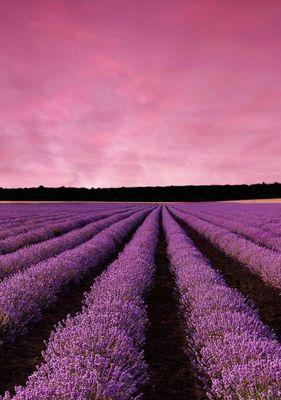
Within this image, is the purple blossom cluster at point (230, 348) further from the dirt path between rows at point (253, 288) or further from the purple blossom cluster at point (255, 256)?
the purple blossom cluster at point (255, 256)

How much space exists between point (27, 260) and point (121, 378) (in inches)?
230

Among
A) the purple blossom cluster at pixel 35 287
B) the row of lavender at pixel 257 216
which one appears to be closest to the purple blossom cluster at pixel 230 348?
the purple blossom cluster at pixel 35 287

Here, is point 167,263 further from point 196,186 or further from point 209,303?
point 196,186

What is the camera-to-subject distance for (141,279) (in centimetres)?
584

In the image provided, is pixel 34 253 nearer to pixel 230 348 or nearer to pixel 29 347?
pixel 29 347

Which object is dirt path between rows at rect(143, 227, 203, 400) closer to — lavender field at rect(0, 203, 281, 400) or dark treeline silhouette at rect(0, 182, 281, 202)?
lavender field at rect(0, 203, 281, 400)

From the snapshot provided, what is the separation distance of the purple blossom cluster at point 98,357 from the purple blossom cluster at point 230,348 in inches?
21.4

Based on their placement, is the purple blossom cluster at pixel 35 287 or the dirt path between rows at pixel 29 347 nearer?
the dirt path between rows at pixel 29 347

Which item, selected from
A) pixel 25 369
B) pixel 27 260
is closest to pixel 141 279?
pixel 25 369

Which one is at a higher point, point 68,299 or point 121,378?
point 121,378

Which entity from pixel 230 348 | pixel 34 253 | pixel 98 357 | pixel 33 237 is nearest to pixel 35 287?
pixel 98 357

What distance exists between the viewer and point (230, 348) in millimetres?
2896

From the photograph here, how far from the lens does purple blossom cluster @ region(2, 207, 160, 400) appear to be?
223 centimetres

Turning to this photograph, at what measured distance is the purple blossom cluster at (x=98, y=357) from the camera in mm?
2227
